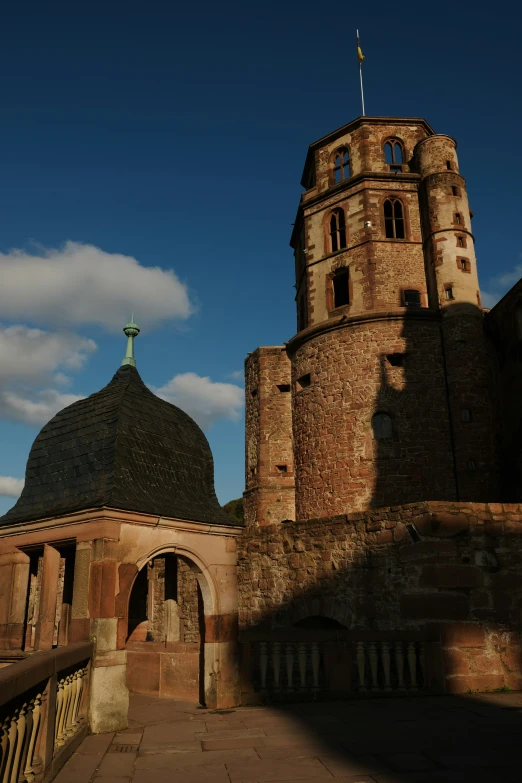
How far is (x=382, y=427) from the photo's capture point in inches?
803

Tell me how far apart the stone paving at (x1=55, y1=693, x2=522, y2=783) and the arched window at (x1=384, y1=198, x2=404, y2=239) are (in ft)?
60.4

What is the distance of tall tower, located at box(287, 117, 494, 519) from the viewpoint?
19859mm

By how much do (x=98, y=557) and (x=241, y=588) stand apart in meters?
6.92

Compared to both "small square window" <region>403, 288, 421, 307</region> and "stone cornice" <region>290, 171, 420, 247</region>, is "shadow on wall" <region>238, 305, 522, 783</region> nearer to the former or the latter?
"small square window" <region>403, 288, 421, 307</region>

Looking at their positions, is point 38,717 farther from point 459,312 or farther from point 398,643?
point 459,312

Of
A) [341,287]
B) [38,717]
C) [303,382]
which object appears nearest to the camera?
[38,717]

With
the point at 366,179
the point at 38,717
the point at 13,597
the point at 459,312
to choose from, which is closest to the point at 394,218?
the point at 366,179

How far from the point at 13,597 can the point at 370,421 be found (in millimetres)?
13683

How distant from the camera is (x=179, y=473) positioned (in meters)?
10.2

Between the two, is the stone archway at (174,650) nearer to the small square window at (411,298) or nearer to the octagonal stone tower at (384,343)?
the octagonal stone tower at (384,343)

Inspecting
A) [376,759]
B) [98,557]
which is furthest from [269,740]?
[98,557]

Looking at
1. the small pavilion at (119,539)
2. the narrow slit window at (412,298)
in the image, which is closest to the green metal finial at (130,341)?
the small pavilion at (119,539)

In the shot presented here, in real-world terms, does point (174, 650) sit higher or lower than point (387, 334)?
lower

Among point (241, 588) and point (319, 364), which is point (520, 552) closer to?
point (241, 588)
